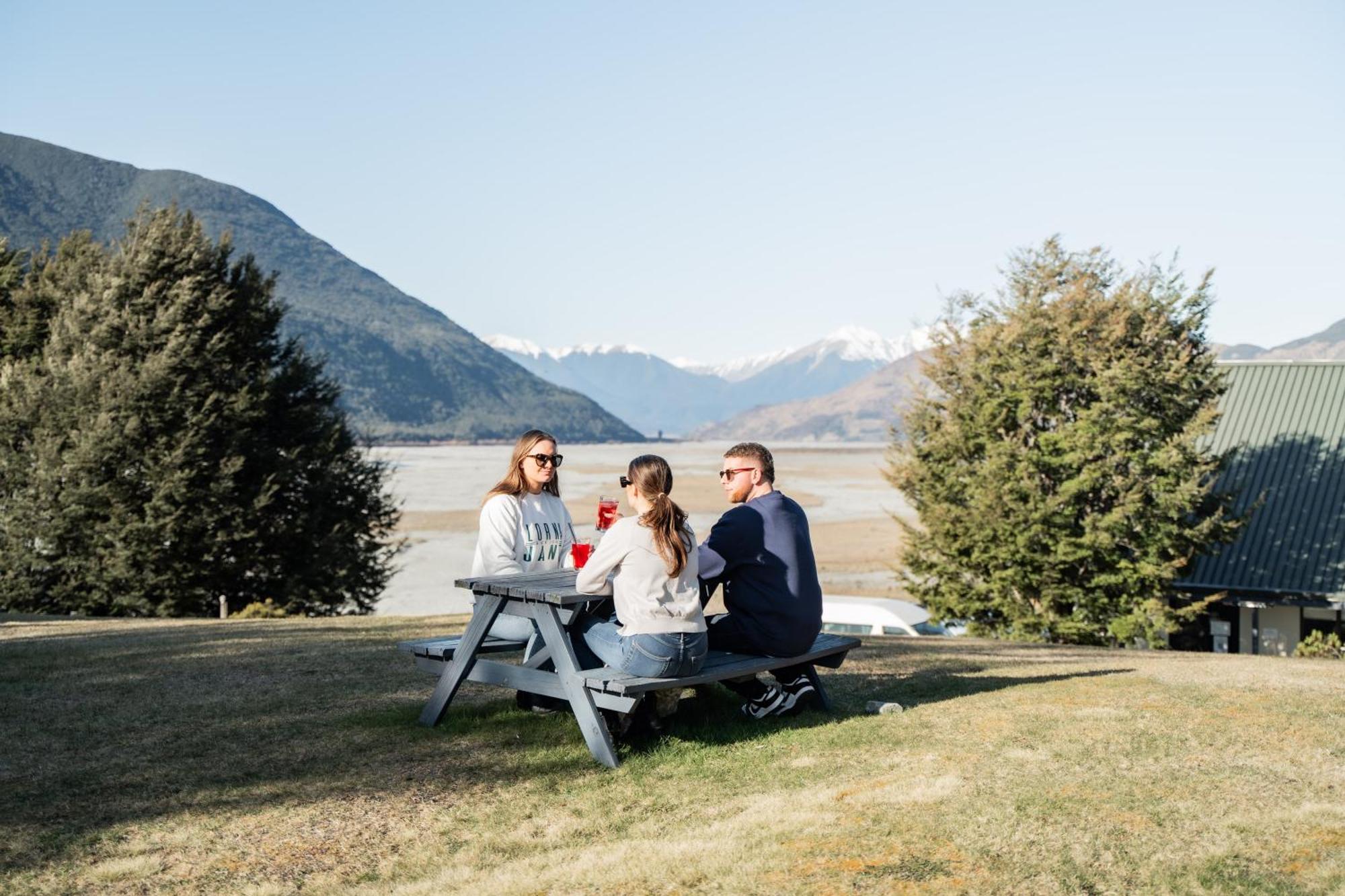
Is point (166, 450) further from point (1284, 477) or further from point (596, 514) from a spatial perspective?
point (1284, 477)

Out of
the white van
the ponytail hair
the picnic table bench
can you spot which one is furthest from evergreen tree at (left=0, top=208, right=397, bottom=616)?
the ponytail hair

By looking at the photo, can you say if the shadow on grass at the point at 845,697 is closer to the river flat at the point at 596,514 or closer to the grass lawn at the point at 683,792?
the grass lawn at the point at 683,792

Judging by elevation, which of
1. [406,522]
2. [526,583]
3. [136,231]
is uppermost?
[136,231]

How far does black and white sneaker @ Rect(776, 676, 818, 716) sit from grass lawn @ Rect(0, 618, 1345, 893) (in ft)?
0.30

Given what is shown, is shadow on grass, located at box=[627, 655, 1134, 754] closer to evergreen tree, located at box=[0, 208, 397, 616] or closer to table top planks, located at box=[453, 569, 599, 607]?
table top planks, located at box=[453, 569, 599, 607]

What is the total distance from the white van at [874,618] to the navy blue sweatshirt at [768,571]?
19832 mm

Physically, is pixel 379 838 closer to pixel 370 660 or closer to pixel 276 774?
pixel 276 774

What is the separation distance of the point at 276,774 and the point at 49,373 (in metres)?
23.0

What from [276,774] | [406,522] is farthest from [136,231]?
[406,522]

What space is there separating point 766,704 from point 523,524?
205 cm

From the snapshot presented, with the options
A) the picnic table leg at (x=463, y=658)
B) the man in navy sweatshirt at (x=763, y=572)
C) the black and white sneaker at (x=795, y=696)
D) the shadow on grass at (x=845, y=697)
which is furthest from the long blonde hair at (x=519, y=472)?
the black and white sneaker at (x=795, y=696)

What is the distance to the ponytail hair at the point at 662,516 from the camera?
6199 mm

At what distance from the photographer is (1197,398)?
2625 cm

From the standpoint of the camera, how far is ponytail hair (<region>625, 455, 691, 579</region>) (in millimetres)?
6199
